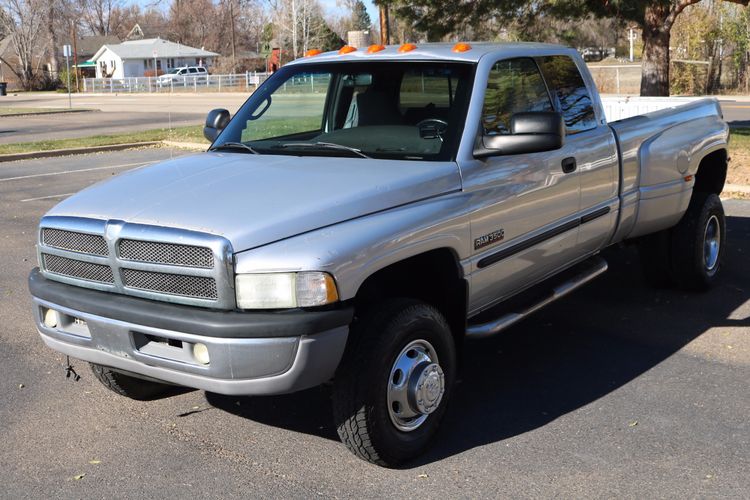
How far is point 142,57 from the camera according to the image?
3467 inches

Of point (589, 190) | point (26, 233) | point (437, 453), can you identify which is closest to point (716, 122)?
point (589, 190)

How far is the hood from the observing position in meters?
3.89

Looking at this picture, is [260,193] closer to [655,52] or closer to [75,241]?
[75,241]

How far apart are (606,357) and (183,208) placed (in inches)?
117

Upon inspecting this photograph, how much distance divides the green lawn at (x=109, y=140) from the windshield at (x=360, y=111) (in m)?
13.7

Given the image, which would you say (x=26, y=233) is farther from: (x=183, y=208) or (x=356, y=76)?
(x=183, y=208)

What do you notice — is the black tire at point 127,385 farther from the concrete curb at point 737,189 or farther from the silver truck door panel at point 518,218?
the concrete curb at point 737,189

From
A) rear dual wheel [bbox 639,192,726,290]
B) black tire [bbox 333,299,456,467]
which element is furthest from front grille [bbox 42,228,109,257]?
rear dual wheel [bbox 639,192,726,290]

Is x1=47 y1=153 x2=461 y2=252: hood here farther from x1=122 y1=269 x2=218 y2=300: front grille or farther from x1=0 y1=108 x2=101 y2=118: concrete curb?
x1=0 y1=108 x2=101 y2=118: concrete curb

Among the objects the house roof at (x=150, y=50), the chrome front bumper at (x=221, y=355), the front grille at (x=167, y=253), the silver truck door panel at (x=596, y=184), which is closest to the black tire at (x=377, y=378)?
the chrome front bumper at (x=221, y=355)

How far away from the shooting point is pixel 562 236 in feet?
17.9

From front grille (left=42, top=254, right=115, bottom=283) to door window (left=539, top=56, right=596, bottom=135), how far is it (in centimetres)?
288

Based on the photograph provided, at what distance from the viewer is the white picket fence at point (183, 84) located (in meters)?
56.1

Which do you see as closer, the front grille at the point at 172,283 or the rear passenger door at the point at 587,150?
the front grille at the point at 172,283
